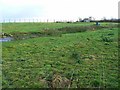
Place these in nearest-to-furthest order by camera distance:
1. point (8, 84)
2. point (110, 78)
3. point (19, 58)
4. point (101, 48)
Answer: point (8, 84), point (110, 78), point (19, 58), point (101, 48)

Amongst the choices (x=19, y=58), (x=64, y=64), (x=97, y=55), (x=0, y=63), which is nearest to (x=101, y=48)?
(x=97, y=55)

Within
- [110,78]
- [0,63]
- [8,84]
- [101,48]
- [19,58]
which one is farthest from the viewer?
[101,48]

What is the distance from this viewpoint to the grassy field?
13.6 meters

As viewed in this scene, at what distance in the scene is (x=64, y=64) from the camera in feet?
52.8

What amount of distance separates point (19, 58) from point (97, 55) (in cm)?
508

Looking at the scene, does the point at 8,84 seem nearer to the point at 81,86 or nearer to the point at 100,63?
the point at 81,86

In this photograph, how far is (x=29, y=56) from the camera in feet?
58.1

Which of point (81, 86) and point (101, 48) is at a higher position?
point (101, 48)

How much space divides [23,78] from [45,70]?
1.41m

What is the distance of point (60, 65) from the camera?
1594 cm

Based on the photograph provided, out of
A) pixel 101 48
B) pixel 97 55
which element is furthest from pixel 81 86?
pixel 101 48

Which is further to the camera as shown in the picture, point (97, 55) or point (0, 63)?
point (97, 55)

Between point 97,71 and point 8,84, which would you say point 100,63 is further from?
point 8,84

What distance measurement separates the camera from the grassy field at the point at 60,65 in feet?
44.7
